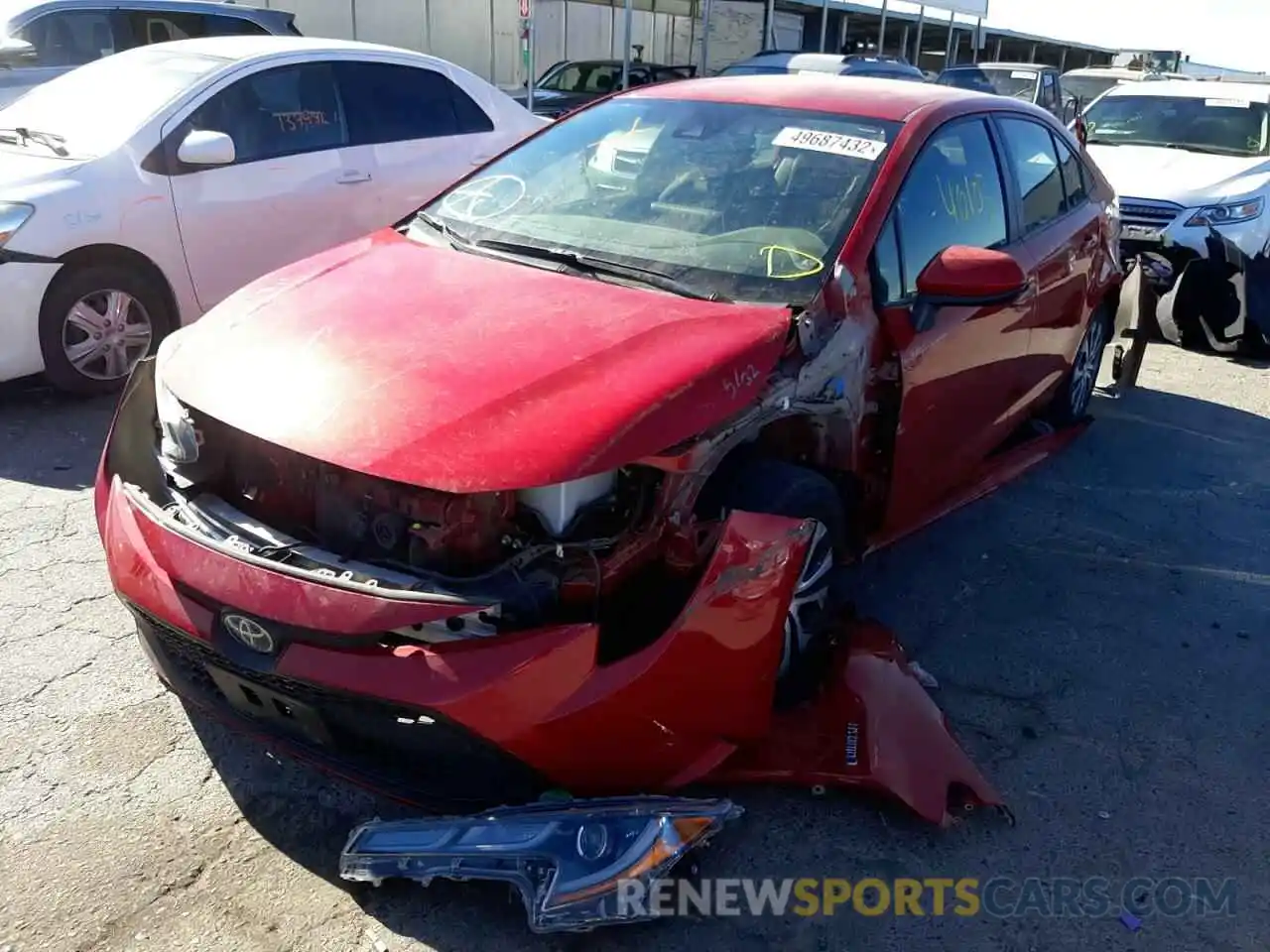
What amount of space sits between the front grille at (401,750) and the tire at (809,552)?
86cm

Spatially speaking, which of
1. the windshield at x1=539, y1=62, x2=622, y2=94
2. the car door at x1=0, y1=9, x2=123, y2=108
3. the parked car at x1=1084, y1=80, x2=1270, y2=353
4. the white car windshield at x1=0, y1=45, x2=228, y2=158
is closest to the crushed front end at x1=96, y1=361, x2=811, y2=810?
the white car windshield at x1=0, y1=45, x2=228, y2=158

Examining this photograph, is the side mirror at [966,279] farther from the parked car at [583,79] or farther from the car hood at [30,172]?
the parked car at [583,79]

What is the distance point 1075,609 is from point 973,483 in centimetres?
58

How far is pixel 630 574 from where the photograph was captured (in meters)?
2.47

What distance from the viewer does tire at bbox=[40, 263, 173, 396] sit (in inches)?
200

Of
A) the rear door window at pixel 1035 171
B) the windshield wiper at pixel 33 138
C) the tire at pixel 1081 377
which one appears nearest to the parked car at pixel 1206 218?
the tire at pixel 1081 377

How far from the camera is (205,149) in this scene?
531cm

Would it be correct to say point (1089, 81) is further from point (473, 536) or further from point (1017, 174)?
point (473, 536)

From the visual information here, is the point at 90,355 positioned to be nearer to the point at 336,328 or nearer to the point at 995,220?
the point at 336,328

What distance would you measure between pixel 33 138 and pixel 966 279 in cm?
470

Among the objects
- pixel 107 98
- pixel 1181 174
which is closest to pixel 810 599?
pixel 107 98

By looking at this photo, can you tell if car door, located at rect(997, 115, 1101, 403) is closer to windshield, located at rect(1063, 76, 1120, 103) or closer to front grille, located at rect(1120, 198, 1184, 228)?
front grille, located at rect(1120, 198, 1184, 228)

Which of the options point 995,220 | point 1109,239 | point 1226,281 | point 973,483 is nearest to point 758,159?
point 995,220

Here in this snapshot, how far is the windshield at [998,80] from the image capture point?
15258 mm
